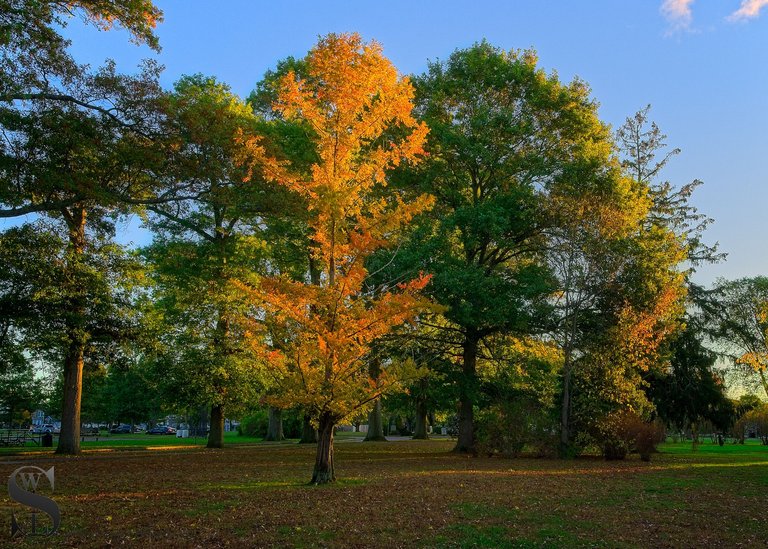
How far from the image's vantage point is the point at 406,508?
32.4 ft

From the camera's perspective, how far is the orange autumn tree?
41.9ft

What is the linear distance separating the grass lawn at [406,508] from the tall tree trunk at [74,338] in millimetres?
5669

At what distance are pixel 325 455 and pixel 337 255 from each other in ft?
14.6

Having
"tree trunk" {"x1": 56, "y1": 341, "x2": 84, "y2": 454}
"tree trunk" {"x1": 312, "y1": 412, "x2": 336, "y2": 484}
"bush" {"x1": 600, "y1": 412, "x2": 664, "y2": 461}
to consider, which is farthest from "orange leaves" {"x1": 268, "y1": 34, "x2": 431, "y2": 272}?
"tree trunk" {"x1": 56, "y1": 341, "x2": 84, "y2": 454}

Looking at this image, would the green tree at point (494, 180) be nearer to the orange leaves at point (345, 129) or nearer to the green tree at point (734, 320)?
the orange leaves at point (345, 129)

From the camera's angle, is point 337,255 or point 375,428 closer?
point 337,255

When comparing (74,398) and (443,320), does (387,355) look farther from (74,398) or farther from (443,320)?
(74,398)

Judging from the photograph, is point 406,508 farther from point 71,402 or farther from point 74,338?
point 71,402

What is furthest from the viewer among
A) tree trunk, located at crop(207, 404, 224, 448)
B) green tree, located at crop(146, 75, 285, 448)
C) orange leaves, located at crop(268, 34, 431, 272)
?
tree trunk, located at crop(207, 404, 224, 448)

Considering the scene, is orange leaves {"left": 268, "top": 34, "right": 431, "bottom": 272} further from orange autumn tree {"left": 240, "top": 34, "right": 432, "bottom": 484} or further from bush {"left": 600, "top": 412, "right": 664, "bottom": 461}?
bush {"left": 600, "top": 412, "right": 664, "bottom": 461}

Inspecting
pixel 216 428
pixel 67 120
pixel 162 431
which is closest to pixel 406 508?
pixel 67 120

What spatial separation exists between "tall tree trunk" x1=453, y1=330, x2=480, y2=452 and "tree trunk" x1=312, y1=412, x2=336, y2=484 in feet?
37.4

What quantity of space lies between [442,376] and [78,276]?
1423cm

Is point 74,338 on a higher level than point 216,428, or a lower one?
higher
